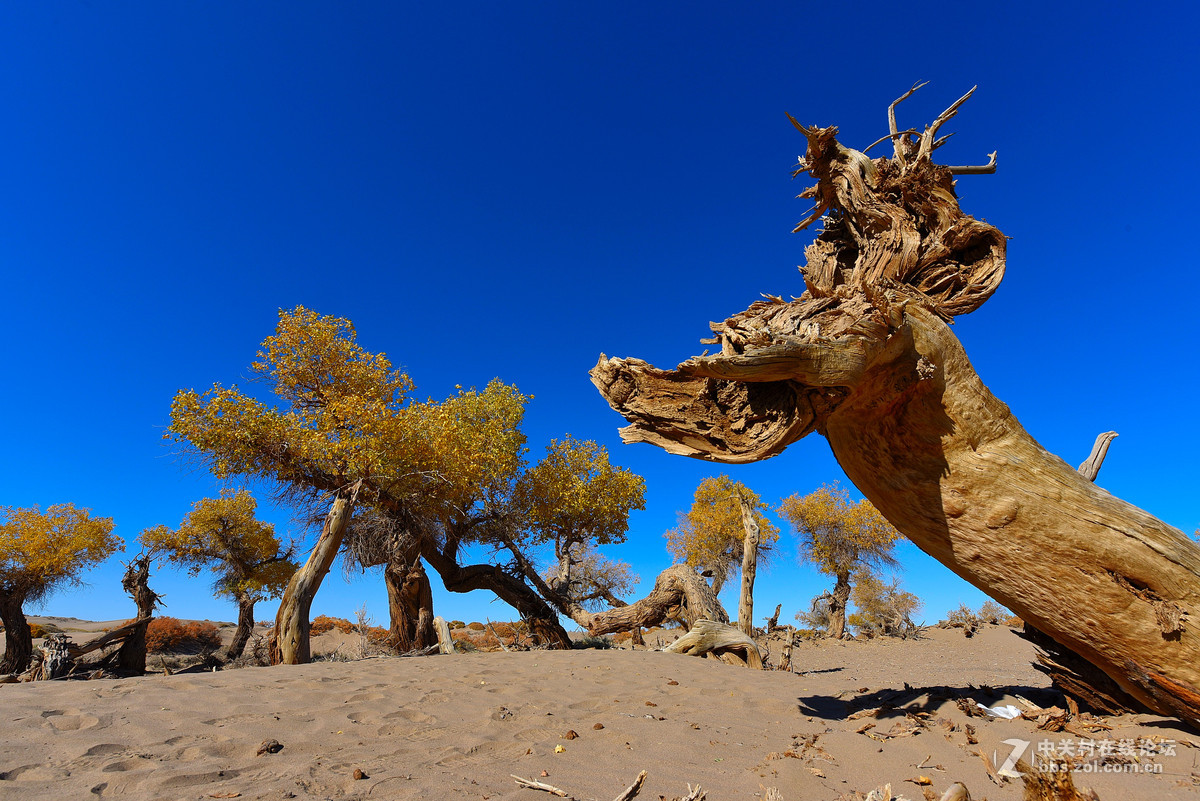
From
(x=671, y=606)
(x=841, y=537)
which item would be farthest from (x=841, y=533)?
(x=671, y=606)

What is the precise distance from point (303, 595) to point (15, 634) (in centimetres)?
1391

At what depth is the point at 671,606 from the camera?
51.1ft

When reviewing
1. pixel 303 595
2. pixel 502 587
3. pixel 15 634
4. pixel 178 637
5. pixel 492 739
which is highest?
pixel 502 587

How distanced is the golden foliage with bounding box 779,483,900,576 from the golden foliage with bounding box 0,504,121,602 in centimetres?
3048

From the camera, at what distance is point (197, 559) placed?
2148 cm

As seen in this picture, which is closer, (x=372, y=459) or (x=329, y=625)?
(x=372, y=459)

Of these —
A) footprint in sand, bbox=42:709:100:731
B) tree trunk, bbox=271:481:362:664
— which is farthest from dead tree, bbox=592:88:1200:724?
tree trunk, bbox=271:481:362:664

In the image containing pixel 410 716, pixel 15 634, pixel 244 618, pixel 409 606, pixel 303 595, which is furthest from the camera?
pixel 244 618

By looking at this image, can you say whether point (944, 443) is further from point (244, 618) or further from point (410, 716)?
point (244, 618)

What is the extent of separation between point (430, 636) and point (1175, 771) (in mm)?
15497

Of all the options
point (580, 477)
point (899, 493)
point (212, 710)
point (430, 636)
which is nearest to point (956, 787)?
point (899, 493)

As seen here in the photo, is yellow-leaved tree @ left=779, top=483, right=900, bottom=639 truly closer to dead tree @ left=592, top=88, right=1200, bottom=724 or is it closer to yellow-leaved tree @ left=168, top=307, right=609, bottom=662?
yellow-leaved tree @ left=168, top=307, right=609, bottom=662

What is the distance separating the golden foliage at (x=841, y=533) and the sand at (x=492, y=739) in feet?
70.6

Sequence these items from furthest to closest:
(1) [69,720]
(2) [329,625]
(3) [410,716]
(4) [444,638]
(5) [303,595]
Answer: (2) [329,625]
(4) [444,638]
(5) [303,595]
(3) [410,716]
(1) [69,720]
